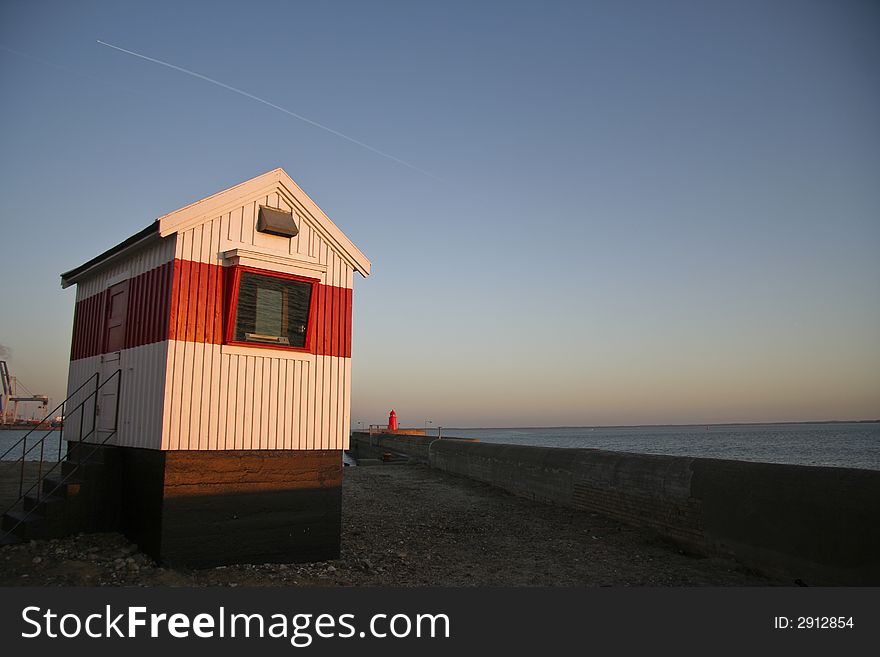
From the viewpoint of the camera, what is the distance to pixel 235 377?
10078mm

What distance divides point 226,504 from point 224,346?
246 cm

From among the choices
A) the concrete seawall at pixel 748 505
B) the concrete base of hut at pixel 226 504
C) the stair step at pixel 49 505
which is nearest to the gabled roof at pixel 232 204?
the concrete base of hut at pixel 226 504

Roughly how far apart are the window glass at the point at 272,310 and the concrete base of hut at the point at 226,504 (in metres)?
1.90

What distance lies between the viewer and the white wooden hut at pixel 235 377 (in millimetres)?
9562

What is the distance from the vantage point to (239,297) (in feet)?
33.3

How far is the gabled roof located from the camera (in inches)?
384

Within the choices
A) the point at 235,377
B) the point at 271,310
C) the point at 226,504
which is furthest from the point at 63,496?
the point at 271,310

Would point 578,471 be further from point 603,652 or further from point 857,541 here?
point 603,652

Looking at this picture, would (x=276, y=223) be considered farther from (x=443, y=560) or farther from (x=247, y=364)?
(x=443, y=560)

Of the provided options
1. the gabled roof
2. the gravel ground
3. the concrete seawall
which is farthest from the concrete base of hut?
the concrete seawall

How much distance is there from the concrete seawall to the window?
23.8 feet

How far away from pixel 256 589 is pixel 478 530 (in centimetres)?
609

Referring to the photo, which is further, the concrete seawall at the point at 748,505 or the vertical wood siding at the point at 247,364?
the vertical wood siding at the point at 247,364

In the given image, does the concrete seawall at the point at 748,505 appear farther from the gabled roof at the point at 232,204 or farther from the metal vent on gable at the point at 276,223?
the metal vent on gable at the point at 276,223
